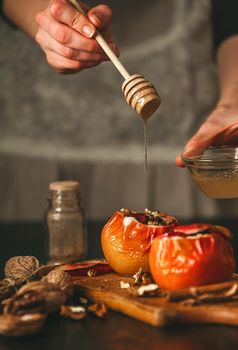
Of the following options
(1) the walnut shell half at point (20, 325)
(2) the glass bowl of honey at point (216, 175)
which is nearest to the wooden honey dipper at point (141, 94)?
(2) the glass bowl of honey at point (216, 175)

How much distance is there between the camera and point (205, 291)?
1195mm

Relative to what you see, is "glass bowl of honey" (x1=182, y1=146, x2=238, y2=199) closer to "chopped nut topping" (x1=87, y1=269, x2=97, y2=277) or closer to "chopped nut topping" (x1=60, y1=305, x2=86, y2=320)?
"chopped nut topping" (x1=87, y1=269, x2=97, y2=277)

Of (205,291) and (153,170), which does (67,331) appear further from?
(153,170)

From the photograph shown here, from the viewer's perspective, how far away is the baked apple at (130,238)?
4.42 ft

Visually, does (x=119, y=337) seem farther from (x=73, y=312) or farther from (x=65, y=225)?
(x=65, y=225)

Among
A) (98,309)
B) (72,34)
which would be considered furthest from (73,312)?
(72,34)

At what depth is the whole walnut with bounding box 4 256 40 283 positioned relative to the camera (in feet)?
4.49

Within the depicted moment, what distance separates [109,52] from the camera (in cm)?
150

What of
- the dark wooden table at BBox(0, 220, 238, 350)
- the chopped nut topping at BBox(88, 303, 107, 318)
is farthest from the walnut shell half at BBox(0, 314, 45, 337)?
the chopped nut topping at BBox(88, 303, 107, 318)

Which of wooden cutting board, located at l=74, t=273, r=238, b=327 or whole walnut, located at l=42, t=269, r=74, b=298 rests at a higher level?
whole walnut, located at l=42, t=269, r=74, b=298

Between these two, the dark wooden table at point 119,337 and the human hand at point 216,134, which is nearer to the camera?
the dark wooden table at point 119,337

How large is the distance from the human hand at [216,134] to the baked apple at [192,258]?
0.43m

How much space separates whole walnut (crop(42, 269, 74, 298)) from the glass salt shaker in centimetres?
38

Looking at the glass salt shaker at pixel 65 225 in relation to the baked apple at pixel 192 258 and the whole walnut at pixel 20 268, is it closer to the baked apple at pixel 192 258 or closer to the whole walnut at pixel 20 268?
the whole walnut at pixel 20 268
